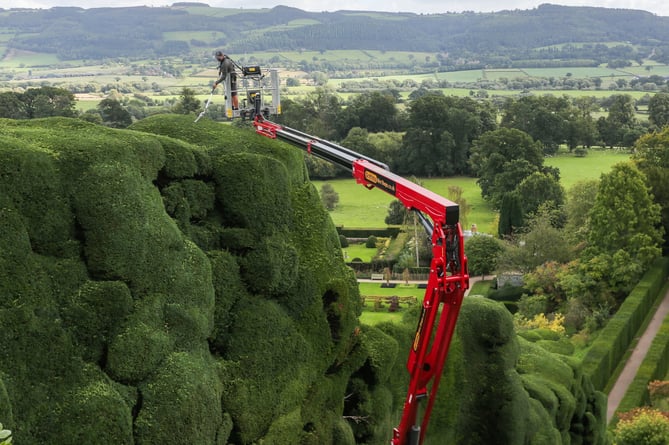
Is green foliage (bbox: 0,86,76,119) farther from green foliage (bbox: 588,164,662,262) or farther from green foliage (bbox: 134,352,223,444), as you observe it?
green foliage (bbox: 134,352,223,444)

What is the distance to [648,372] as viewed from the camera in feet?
128

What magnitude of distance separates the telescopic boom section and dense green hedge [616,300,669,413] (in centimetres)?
1906

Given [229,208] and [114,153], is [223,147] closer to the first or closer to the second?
[229,208]

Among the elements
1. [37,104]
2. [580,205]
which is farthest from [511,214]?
[37,104]

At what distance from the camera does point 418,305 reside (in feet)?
77.8

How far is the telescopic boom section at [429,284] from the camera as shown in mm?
17391

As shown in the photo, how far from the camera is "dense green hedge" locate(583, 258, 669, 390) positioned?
37.6 meters

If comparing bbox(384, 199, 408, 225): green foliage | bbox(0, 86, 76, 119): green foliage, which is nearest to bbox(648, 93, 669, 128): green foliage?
bbox(384, 199, 408, 225): green foliage

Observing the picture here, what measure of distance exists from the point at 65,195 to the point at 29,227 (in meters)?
0.87

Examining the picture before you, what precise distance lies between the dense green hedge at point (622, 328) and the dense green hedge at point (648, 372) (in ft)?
4.16

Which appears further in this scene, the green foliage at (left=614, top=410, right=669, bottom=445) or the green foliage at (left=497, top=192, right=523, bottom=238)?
the green foliage at (left=497, top=192, right=523, bottom=238)

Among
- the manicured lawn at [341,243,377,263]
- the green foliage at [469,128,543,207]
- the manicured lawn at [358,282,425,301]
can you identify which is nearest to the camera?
the manicured lawn at [358,282,425,301]

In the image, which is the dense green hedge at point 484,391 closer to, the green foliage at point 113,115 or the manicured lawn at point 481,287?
the manicured lawn at point 481,287

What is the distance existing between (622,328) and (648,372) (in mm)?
3360
